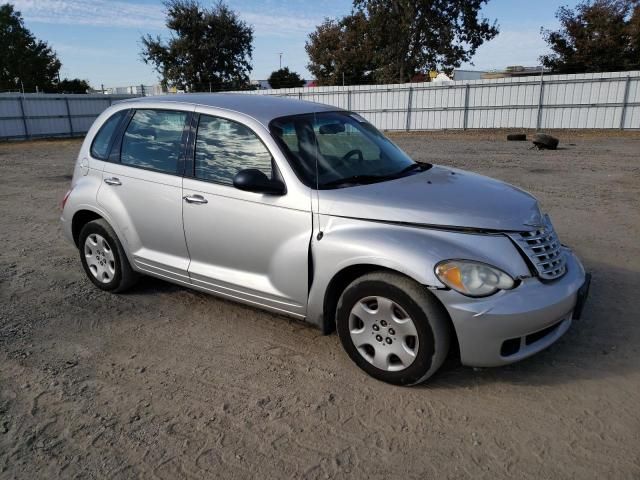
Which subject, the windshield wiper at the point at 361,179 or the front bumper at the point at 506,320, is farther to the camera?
the windshield wiper at the point at 361,179

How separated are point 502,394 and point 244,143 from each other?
2.48m

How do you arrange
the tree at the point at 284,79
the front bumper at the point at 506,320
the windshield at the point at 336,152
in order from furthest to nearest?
the tree at the point at 284,79
the windshield at the point at 336,152
the front bumper at the point at 506,320

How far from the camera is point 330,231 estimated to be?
11.1ft

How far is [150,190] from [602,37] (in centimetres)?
3537

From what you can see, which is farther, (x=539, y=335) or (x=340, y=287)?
(x=340, y=287)

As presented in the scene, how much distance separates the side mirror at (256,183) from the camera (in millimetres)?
3490

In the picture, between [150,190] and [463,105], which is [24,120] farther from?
[150,190]

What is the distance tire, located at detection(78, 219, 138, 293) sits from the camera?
4.66 m

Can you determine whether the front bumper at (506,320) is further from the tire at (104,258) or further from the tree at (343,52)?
the tree at (343,52)

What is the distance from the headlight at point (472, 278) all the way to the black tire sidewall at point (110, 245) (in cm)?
301

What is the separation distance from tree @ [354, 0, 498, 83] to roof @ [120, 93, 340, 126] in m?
36.1

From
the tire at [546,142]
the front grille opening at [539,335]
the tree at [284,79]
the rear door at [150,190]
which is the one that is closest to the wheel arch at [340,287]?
the front grille opening at [539,335]

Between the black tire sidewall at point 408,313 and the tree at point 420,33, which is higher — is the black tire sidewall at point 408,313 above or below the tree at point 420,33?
below

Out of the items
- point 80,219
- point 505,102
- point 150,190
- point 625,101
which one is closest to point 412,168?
point 150,190
